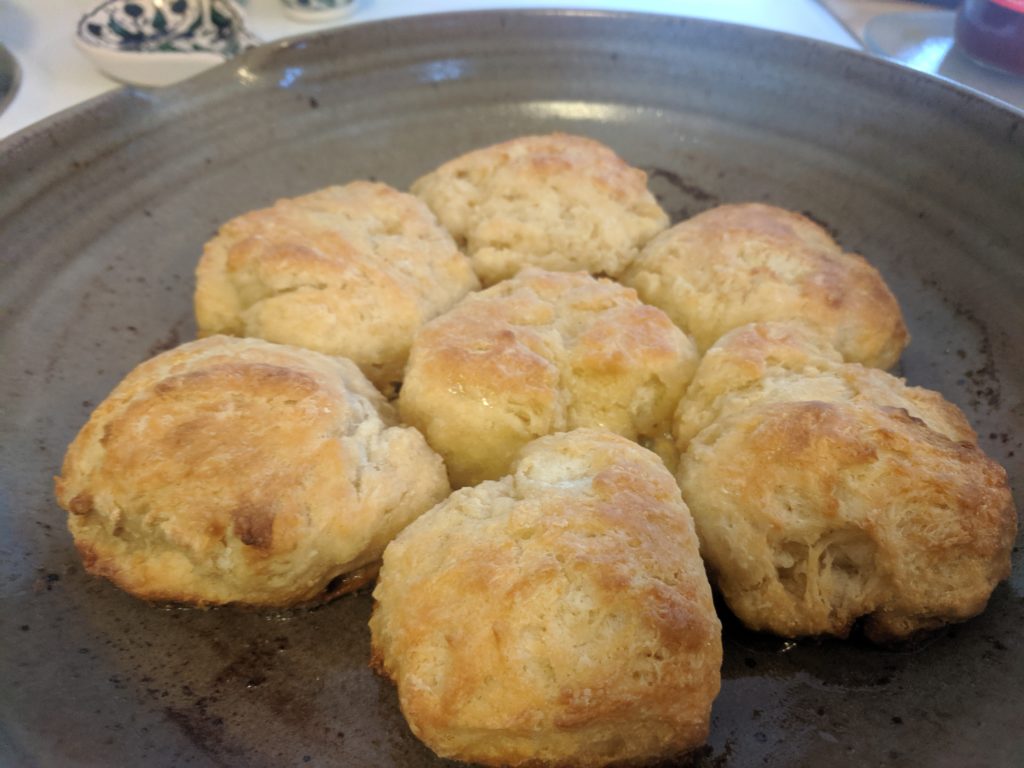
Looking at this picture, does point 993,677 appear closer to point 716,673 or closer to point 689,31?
point 716,673

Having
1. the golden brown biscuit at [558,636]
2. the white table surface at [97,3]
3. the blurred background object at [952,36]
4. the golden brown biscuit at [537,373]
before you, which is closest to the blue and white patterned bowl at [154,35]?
the white table surface at [97,3]

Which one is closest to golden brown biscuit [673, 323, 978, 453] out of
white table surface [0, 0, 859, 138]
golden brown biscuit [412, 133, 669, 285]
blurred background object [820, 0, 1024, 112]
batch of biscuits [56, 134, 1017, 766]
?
batch of biscuits [56, 134, 1017, 766]

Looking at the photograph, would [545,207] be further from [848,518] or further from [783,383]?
[848,518]

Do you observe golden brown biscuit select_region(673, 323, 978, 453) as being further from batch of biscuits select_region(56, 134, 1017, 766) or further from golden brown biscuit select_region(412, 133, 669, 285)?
golden brown biscuit select_region(412, 133, 669, 285)

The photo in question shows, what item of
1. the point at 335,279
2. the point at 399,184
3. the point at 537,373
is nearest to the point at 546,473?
the point at 537,373

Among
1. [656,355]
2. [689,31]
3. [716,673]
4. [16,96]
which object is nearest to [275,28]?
[16,96]
